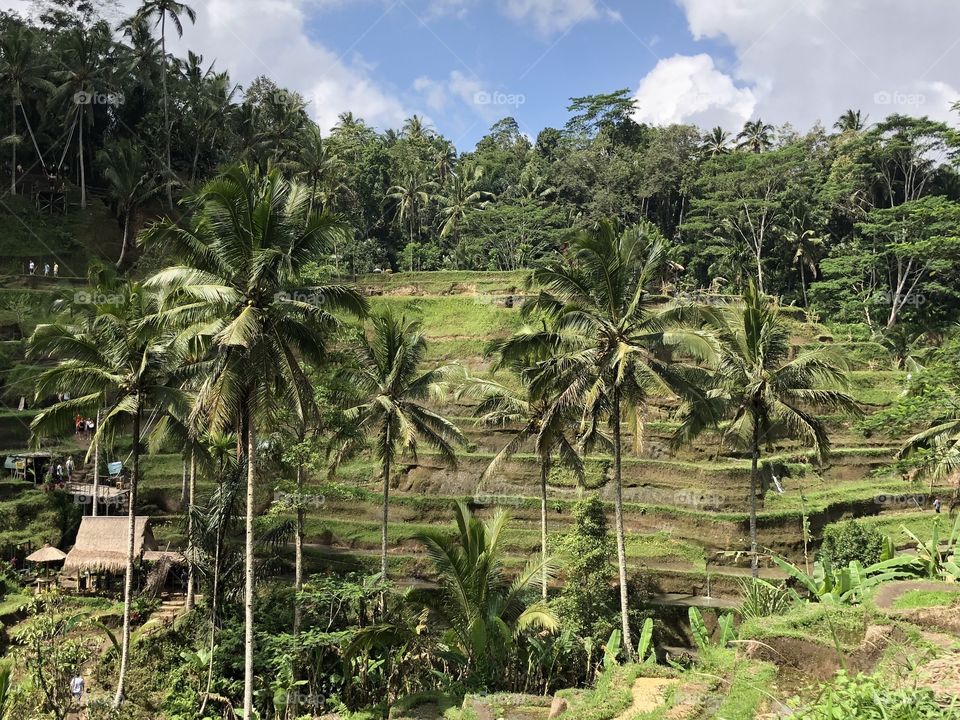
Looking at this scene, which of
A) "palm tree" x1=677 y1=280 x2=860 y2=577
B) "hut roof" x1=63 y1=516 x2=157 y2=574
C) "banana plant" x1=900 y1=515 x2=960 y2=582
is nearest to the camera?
"banana plant" x1=900 y1=515 x2=960 y2=582

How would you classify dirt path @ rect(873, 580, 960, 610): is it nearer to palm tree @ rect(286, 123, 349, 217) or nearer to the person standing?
the person standing

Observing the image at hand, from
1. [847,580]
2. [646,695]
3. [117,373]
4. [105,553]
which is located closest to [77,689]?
[105,553]

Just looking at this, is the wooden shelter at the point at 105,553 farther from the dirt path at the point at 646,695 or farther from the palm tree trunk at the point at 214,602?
the dirt path at the point at 646,695

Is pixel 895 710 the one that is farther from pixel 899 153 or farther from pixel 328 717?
pixel 899 153

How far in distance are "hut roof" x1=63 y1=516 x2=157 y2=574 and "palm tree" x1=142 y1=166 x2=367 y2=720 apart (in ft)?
35.1

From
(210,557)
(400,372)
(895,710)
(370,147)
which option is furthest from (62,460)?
(370,147)

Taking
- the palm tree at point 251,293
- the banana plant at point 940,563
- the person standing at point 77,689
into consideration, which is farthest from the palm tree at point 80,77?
the banana plant at point 940,563

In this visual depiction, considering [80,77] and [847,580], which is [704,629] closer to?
[847,580]

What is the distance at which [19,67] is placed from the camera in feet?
145

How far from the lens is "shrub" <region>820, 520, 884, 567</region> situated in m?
23.7

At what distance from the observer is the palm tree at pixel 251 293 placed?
1472 cm

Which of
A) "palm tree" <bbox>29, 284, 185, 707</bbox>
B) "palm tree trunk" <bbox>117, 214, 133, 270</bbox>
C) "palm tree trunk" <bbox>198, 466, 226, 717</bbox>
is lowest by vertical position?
"palm tree trunk" <bbox>198, 466, 226, 717</bbox>

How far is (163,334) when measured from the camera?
1900 centimetres

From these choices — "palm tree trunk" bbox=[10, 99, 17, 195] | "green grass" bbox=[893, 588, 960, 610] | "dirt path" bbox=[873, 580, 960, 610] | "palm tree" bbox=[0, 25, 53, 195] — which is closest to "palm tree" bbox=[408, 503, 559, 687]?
"dirt path" bbox=[873, 580, 960, 610]
